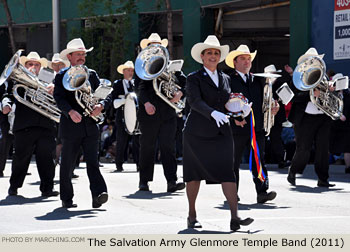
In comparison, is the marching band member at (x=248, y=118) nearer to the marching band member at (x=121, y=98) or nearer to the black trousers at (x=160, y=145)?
the black trousers at (x=160, y=145)

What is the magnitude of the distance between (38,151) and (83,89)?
171 cm

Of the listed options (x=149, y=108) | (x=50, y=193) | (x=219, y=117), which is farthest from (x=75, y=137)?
(x=219, y=117)

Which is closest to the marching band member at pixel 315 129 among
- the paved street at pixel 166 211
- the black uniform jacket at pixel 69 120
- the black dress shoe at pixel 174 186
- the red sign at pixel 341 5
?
the paved street at pixel 166 211

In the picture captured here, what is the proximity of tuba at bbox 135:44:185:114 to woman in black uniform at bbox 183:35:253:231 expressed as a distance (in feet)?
11.2

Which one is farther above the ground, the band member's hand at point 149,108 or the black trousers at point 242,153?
the band member's hand at point 149,108

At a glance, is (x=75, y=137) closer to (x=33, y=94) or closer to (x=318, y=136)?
(x=33, y=94)

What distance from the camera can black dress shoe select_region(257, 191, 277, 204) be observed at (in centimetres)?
1158

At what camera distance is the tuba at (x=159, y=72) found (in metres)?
12.9

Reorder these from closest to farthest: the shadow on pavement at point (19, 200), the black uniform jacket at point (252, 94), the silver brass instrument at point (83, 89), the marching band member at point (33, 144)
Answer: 1. the silver brass instrument at point (83, 89)
2. the black uniform jacket at point (252, 94)
3. the shadow on pavement at point (19, 200)
4. the marching band member at point (33, 144)

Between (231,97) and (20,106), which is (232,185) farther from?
(20,106)

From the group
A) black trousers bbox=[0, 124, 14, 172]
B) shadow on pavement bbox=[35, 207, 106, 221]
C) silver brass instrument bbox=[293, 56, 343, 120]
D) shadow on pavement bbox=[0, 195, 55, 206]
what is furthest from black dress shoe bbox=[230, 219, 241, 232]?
black trousers bbox=[0, 124, 14, 172]

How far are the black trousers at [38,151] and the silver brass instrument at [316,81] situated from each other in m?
3.80

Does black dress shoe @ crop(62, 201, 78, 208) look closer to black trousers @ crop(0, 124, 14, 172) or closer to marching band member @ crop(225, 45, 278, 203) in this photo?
marching band member @ crop(225, 45, 278, 203)

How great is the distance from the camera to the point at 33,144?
1232cm
